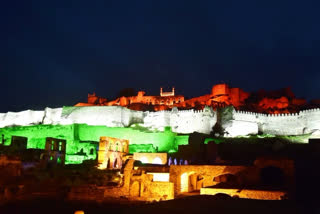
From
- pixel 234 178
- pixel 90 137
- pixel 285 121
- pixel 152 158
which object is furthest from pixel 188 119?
pixel 234 178

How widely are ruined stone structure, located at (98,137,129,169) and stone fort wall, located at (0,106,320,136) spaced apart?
1372 centimetres

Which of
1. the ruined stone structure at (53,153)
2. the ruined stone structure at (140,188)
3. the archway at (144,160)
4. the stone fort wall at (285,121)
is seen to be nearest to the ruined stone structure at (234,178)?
the ruined stone structure at (140,188)

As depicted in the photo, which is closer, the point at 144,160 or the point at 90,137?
the point at 144,160

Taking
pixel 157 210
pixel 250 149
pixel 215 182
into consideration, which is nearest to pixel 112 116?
pixel 250 149

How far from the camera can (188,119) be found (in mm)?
46281

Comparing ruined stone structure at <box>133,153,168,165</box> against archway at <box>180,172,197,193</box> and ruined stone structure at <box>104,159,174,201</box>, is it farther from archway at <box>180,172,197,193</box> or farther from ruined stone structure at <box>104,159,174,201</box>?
ruined stone structure at <box>104,159,174,201</box>

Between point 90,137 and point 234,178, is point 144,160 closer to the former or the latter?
point 234,178

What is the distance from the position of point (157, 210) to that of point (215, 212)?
2.29 metres

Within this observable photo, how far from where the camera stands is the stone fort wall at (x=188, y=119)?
146 feet

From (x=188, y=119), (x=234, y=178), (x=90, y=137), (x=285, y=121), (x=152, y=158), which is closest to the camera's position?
(x=234, y=178)

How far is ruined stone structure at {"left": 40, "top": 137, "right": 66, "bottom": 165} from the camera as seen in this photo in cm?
3173

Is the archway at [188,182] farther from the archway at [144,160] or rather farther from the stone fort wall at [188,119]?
the stone fort wall at [188,119]

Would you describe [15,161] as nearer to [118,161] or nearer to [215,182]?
[118,161]

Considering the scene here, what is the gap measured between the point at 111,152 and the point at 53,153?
5.61 metres
